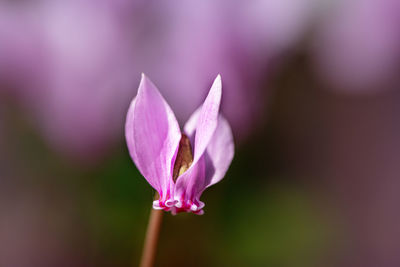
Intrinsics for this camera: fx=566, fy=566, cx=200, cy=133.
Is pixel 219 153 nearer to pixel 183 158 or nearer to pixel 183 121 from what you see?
pixel 183 158

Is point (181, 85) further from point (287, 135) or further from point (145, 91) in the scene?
point (145, 91)

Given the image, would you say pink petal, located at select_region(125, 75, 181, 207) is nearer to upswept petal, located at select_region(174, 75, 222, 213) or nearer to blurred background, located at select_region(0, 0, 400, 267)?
upswept petal, located at select_region(174, 75, 222, 213)

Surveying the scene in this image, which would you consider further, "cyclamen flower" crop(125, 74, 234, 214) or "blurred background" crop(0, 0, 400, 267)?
"blurred background" crop(0, 0, 400, 267)

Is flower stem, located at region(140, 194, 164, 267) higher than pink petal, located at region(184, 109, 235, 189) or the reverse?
the reverse

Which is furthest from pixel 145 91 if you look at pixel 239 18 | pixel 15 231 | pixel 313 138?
pixel 313 138

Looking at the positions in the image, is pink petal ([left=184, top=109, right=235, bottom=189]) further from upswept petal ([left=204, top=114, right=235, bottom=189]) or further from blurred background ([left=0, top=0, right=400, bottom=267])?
blurred background ([left=0, top=0, right=400, bottom=267])

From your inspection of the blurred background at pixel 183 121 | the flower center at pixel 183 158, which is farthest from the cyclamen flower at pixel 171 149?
the blurred background at pixel 183 121

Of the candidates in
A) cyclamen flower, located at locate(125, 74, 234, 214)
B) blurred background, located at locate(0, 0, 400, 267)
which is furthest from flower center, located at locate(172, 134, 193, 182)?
blurred background, located at locate(0, 0, 400, 267)
